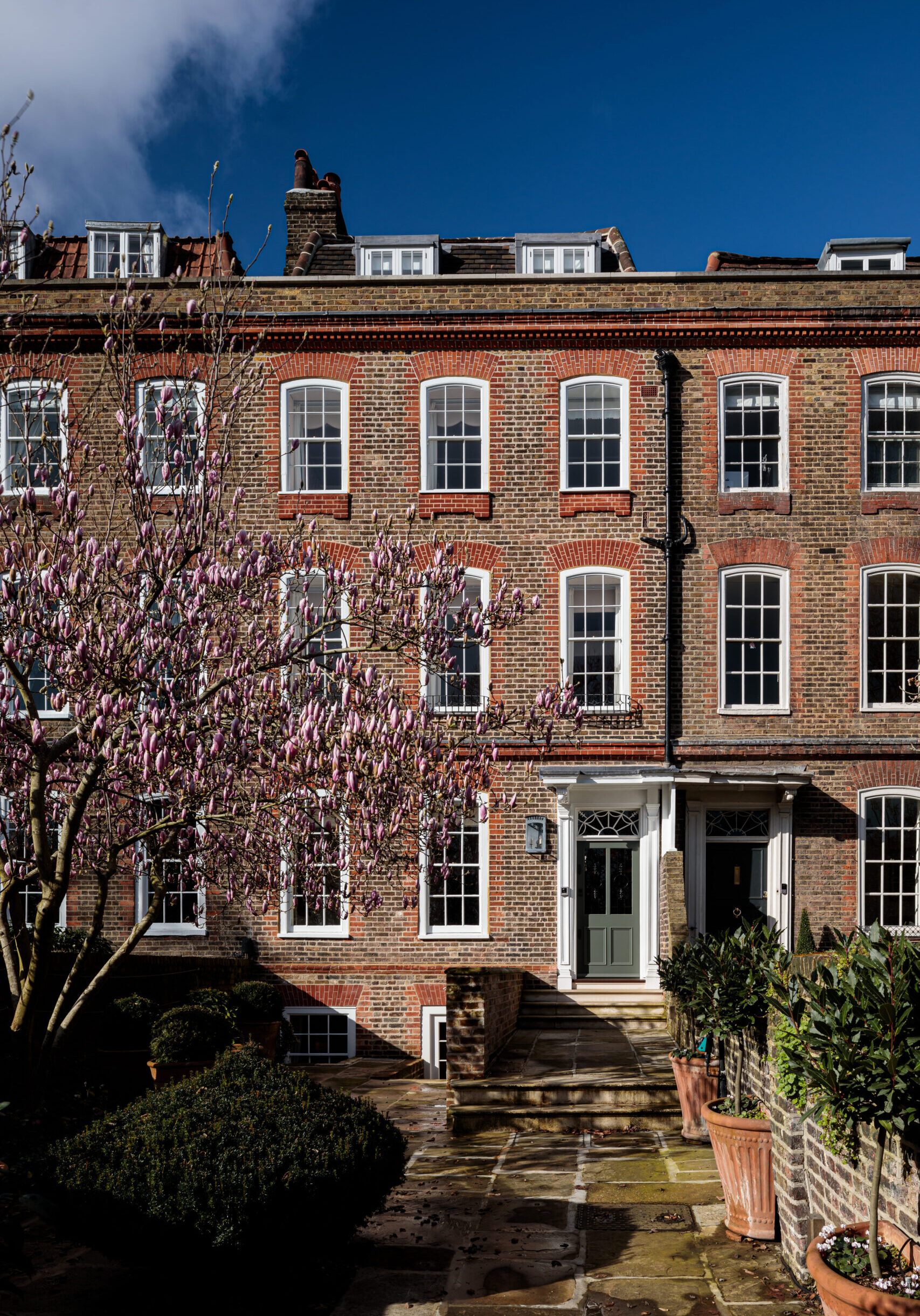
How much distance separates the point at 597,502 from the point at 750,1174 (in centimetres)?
1202

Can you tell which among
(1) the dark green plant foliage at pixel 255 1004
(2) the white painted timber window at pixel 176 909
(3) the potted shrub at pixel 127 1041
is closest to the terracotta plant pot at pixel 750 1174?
(3) the potted shrub at pixel 127 1041

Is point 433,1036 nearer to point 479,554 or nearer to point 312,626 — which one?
point 479,554

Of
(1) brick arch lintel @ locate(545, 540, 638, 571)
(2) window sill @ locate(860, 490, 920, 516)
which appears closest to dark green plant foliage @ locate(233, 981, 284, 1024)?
(1) brick arch lintel @ locate(545, 540, 638, 571)

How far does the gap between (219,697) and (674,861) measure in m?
9.80

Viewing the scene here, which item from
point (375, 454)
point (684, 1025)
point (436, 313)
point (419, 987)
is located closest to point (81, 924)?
point (419, 987)

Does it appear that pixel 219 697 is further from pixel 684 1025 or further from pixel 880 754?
pixel 880 754

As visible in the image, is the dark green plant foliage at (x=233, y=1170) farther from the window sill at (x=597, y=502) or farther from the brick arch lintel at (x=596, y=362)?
the brick arch lintel at (x=596, y=362)

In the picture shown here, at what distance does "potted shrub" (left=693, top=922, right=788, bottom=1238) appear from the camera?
8.10 meters

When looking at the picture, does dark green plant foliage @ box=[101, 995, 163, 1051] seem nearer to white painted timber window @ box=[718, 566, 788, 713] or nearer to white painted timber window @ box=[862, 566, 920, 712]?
white painted timber window @ box=[718, 566, 788, 713]

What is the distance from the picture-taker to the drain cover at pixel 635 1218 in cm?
866

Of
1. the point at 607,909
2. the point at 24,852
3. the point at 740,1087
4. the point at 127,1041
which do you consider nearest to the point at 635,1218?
the point at 740,1087

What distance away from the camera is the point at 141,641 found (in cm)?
875

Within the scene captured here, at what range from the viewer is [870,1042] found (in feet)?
17.6

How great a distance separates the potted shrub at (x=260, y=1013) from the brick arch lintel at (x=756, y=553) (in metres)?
9.46
